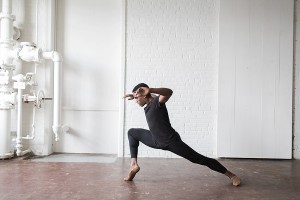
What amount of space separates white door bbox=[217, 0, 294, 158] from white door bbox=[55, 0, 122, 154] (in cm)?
173

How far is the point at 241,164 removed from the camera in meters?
3.99

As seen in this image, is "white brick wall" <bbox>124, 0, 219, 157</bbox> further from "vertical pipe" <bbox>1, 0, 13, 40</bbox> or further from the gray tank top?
"vertical pipe" <bbox>1, 0, 13, 40</bbox>

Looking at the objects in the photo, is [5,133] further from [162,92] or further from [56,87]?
[162,92]

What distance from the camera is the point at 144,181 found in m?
2.98

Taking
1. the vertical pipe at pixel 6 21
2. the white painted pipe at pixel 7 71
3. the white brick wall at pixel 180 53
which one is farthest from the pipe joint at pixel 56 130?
the vertical pipe at pixel 6 21

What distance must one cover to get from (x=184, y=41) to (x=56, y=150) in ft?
9.14

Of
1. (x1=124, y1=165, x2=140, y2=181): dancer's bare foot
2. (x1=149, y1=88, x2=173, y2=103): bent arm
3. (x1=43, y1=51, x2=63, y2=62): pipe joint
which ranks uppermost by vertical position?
(x1=43, y1=51, x2=63, y2=62): pipe joint

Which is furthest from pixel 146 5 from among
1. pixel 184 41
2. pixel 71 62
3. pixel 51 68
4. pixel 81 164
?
pixel 81 164

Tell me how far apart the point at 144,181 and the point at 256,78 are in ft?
8.21

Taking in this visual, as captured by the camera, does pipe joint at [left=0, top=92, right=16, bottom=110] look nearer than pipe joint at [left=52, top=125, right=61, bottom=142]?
Yes

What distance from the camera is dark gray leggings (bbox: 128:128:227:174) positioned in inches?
108

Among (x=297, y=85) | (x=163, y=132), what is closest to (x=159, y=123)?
(x=163, y=132)

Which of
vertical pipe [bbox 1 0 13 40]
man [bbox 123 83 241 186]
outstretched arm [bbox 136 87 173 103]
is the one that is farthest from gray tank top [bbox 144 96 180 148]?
vertical pipe [bbox 1 0 13 40]

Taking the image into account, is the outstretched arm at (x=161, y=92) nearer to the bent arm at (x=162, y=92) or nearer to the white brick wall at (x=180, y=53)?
the bent arm at (x=162, y=92)
